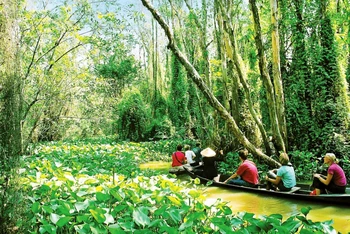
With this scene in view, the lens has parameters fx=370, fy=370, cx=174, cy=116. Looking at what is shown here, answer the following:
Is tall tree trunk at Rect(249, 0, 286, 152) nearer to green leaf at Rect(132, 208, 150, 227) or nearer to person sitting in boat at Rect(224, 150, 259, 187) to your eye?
person sitting in boat at Rect(224, 150, 259, 187)

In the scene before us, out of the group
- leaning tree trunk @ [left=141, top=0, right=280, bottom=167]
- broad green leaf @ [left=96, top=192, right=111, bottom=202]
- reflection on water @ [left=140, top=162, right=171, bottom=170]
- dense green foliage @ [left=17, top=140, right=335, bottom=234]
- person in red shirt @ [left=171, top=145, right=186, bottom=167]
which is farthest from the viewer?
reflection on water @ [left=140, top=162, right=171, bottom=170]

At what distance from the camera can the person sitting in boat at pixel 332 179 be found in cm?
782

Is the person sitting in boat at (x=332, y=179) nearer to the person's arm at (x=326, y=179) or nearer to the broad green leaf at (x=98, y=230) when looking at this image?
the person's arm at (x=326, y=179)

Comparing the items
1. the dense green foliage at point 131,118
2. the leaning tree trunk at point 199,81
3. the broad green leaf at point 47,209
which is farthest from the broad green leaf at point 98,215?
the dense green foliage at point 131,118

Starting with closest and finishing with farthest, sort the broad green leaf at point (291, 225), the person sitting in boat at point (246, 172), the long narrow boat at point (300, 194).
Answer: the broad green leaf at point (291, 225) → the long narrow boat at point (300, 194) → the person sitting in boat at point (246, 172)

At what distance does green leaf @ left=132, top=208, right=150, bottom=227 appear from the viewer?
3312 millimetres

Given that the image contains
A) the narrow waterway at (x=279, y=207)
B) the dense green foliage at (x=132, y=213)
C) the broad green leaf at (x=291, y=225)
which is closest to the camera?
the broad green leaf at (x=291, y=225)

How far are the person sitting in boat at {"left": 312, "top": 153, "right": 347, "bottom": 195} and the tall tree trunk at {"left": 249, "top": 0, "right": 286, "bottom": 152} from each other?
151 inches

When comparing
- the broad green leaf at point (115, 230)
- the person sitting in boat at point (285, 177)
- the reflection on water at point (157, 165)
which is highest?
the broad green leaf at point (115, 230)

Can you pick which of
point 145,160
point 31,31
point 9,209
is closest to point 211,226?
point 9,209

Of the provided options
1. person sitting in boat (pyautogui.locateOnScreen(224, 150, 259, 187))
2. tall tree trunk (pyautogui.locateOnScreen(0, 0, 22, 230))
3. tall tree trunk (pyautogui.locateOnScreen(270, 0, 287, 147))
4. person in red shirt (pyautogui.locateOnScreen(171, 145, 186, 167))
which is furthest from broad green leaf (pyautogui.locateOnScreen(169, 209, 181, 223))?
person in red shirt (pyautogui.locateOnScreen(171, 145, 186, 167))

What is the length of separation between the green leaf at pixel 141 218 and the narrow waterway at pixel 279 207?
2943 mm

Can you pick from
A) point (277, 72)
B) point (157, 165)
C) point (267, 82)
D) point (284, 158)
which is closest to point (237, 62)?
point (267, 82)

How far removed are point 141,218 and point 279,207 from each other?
5719 millimetres
